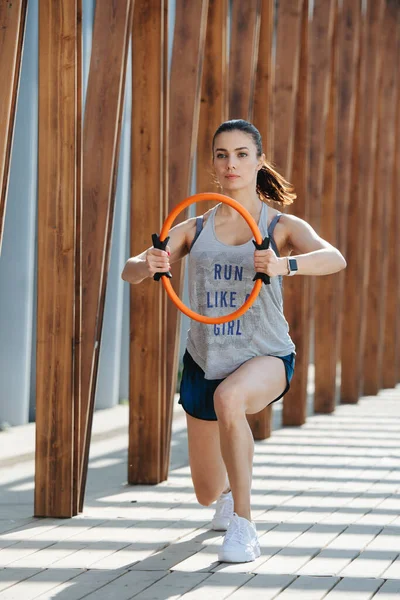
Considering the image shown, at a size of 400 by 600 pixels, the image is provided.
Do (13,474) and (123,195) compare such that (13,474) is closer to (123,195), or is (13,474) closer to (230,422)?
(230,422)

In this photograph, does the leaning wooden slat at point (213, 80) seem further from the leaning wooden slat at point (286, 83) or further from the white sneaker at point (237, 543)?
the white sneaker at point (237, 543)

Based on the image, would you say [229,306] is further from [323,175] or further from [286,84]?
[323,175]

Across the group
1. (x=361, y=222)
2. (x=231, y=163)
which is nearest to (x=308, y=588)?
(x=231, y=163)

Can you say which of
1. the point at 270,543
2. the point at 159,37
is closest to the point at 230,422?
the point at 270,543

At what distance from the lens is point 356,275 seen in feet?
36.0

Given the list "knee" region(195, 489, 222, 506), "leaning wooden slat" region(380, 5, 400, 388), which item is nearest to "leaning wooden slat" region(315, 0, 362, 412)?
"leaning wooden slat" region(380, 5, 400, 388)

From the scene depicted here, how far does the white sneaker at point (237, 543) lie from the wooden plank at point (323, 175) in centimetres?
532

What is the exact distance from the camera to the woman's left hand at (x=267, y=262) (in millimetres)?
3977

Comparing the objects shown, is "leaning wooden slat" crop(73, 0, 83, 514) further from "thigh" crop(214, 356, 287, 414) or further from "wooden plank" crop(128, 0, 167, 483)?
"thigh" crop(214, 356, 287, 414)

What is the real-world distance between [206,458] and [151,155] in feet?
7.08

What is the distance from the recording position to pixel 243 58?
772 centimetres

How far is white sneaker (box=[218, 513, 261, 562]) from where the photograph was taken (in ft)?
13.6

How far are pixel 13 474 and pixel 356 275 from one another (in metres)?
5.23

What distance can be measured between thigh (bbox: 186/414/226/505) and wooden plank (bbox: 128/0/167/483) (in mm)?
1545
